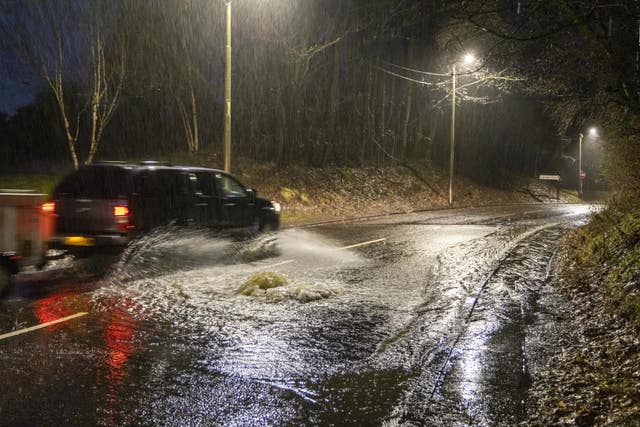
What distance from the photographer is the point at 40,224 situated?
8703mm

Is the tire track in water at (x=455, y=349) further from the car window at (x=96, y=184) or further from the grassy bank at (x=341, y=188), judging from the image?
the grassy bank at (x=341, y=188)

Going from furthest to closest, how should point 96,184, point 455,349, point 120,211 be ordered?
point 96,184, point 120,211, point 455,349

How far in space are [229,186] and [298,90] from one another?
64.6 feet

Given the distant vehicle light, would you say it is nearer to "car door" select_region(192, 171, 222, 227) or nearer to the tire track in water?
"car door" select_region(192, 171, 222, 227)

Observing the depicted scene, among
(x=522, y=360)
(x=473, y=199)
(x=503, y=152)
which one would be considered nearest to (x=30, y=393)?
(x=522, y=360)

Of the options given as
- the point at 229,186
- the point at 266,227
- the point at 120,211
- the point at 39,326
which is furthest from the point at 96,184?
the point at 266,227

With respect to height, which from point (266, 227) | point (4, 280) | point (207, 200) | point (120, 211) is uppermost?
point (207, 200)

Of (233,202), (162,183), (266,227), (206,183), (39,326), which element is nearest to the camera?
(39,326)

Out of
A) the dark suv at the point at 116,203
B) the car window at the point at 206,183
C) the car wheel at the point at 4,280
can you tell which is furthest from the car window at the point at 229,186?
the car wheel at the point at 4,280

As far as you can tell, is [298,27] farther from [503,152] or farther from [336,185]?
[503,152]

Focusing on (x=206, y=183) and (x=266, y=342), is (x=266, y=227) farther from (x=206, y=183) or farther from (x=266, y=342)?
(x=266, y=342)

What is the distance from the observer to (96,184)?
11.0m

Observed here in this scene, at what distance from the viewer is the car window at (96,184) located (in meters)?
10.9

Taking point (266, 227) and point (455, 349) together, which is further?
point (266, 227)
